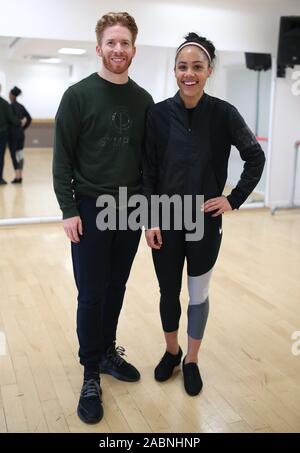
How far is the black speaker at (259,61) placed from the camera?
5.60 metres

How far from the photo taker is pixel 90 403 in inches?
75.5

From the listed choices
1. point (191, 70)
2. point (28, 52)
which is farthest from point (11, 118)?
point (191, 70)

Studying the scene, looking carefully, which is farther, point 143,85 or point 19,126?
point 19,126

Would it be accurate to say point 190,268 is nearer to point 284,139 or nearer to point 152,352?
point 152,352

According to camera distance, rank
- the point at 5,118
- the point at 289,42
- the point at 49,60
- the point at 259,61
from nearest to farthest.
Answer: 1. the point at 289,42
2. the point at 259,61
3. the point at 5,118
4. the point at 49,60

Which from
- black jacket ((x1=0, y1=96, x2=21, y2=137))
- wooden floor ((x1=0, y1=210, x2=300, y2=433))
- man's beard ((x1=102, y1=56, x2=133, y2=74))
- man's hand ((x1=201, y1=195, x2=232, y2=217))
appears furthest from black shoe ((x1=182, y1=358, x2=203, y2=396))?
black jacket ((x1=0, y1=96, x2=21, y2=137))

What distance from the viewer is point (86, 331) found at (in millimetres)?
1899

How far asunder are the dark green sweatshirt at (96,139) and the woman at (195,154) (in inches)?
3.0

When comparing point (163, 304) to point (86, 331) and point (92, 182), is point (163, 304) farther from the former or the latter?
point (92, 182)

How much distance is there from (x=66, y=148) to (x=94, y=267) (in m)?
0.47

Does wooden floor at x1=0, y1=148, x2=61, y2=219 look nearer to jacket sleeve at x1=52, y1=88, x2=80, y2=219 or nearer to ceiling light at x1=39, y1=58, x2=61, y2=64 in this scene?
ceiling light at x1=39, y1=58, x2=61, y2=64

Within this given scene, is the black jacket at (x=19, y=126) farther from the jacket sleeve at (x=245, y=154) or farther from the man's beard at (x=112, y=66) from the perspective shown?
the jacket sleeve at (x=245, y=154)

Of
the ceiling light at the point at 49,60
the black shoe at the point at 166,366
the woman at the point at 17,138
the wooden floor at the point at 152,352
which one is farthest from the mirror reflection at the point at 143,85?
the black shoe at the point at 166,366

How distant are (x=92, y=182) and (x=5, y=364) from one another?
108 centimetres
